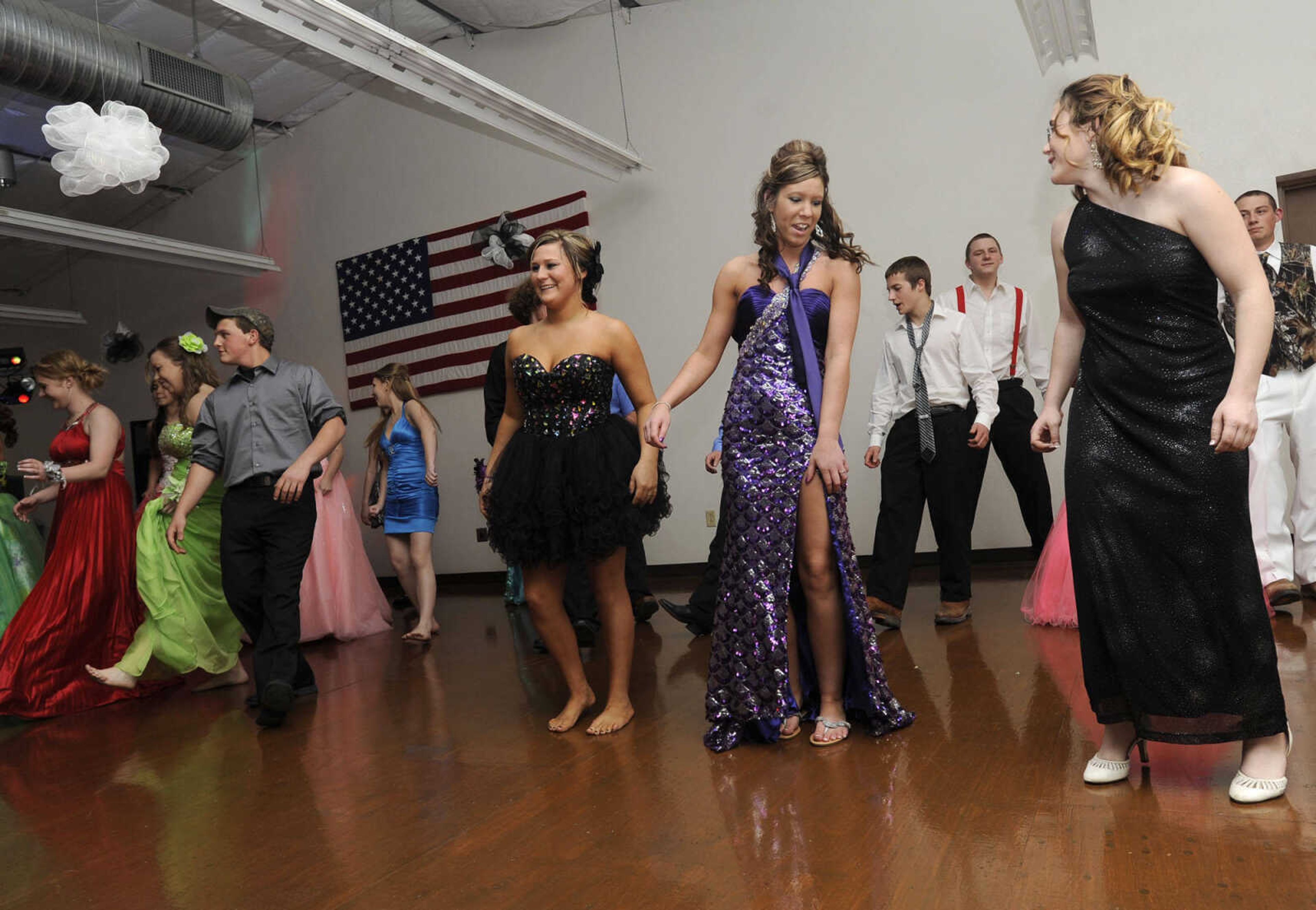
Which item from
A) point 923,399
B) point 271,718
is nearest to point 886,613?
point 923,399

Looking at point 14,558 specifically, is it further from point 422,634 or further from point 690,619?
point 690,619

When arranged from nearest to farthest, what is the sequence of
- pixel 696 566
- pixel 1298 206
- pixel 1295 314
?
pixel 1295 314, pixel 1298 206, pixel 696 566

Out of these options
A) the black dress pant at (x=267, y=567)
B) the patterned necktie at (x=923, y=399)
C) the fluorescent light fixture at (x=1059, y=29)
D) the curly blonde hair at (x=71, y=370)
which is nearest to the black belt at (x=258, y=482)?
the black dress pant at (x=267, y=567)

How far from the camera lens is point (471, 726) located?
10.5ft

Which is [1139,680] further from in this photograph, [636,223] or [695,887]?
[636,223]

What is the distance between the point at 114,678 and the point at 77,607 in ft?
1.60

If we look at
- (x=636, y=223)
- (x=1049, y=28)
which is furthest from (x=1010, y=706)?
(x=636, y=223)

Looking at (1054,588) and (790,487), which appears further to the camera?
(1054,588)

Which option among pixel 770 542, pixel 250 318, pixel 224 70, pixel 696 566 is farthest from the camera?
pixel 224 70

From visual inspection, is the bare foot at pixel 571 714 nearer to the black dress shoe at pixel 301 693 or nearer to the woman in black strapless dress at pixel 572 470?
the woman in black strapless dress at pixel 572 470

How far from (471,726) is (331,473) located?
317 cm

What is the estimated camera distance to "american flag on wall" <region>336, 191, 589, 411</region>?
8125 mm

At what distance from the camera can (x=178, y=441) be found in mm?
4480

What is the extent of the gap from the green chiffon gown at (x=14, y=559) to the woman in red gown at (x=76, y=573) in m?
0.08
